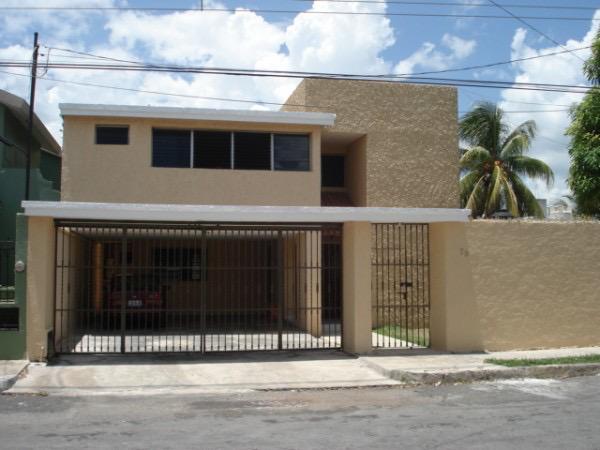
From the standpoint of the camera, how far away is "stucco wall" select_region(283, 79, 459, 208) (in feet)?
62.3

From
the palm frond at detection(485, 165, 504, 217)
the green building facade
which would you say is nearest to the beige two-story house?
the green building facade

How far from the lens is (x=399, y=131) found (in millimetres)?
19328

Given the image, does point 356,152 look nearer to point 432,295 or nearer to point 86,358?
point 432,295

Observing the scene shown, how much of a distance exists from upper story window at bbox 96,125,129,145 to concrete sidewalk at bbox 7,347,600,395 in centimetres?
705

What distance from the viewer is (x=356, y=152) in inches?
782

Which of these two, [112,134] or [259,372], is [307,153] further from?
[259,372]

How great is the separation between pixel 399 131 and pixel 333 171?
2.68 m

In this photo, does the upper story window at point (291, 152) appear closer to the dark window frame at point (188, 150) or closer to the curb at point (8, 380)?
the dark window frame at point (188, 150)

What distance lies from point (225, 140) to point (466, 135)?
44.7 feet

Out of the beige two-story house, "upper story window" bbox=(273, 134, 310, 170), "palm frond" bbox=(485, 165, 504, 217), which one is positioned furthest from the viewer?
"palm frond" bbox=(485, 165, 504, 217)

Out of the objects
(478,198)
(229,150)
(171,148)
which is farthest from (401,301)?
(478,198)

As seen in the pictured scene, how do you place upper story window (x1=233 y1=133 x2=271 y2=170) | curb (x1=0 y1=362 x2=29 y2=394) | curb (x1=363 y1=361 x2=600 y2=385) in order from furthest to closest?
upper story window (x1=233 y1=133 x2=271 y2=170) < curb (x1=363 y1=361 x2=600 y2=385) < curb (x1=0 y1=362 x2=29 y2=394)

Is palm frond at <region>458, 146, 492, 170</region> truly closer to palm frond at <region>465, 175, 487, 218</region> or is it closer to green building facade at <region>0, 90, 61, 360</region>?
palm frond at <region>465, 175, 487, 218</region>

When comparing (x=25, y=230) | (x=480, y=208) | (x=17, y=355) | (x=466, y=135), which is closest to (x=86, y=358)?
(x=17, y=355)
